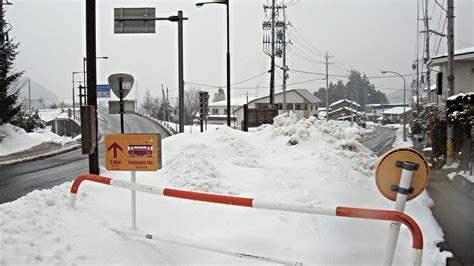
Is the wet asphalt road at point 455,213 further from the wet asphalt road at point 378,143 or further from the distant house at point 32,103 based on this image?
the distant house at point 32,103

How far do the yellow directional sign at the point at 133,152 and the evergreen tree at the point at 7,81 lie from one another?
23533 mm

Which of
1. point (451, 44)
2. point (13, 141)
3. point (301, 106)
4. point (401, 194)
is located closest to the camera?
point (401, 194)

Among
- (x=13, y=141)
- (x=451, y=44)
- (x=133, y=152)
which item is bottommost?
(x=13, y=141)

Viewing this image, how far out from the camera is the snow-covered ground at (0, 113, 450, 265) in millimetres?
4207

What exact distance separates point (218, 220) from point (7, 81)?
2484cm

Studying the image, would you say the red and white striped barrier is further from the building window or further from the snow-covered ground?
the building window

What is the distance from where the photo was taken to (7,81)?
26.2 meters

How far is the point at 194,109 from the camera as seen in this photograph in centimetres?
10444

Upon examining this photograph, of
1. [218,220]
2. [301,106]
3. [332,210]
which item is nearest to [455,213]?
[218,220]

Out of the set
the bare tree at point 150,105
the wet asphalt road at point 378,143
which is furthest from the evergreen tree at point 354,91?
the wet asphalt road at point 378,143

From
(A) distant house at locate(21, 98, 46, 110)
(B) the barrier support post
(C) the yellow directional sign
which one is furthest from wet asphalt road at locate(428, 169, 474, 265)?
(A) distant house at locate(21, 98, 46, 110)

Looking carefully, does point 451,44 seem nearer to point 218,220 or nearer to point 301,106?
point 218,220

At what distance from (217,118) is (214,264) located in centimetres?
7684

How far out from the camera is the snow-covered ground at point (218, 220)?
421 centimetres
